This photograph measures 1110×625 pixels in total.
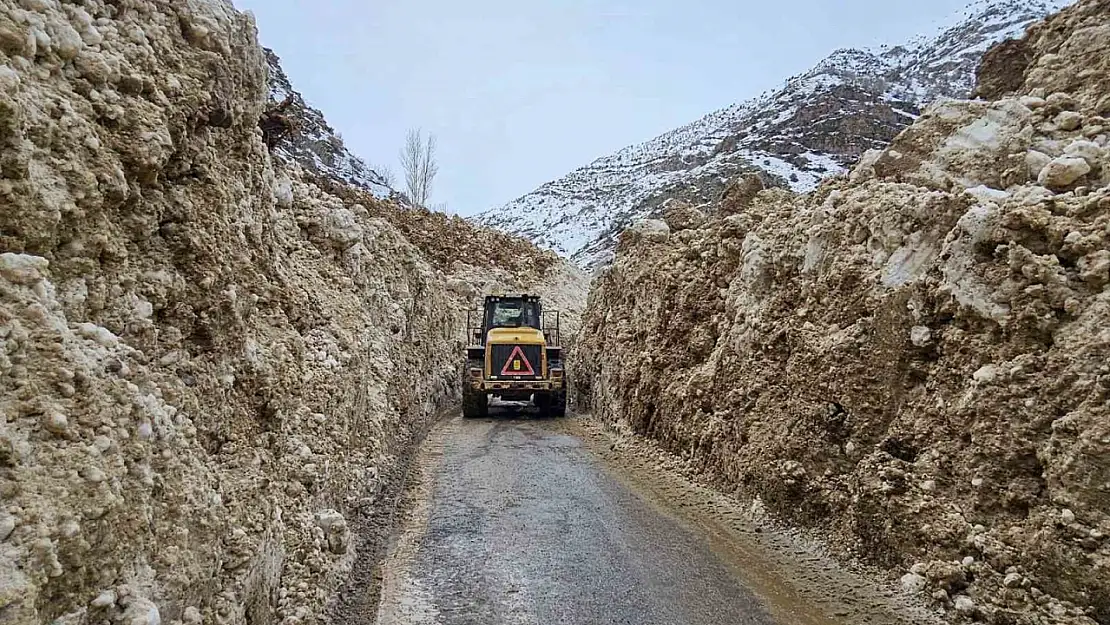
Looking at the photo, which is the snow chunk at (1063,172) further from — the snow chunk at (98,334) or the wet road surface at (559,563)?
the snow chunk at (98,334)

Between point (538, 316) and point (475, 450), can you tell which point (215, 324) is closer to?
point (475, 450)

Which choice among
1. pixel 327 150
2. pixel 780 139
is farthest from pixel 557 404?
pixel 780 139

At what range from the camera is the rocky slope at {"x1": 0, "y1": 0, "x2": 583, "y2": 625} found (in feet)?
8.80

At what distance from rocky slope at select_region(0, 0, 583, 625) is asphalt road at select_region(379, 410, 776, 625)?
85 centimetres

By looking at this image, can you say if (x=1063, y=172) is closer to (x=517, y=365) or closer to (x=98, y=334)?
(x=98, y=334)

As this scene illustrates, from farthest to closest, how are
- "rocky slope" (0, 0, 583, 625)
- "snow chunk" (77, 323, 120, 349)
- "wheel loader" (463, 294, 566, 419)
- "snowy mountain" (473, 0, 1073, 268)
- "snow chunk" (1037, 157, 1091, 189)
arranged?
"snowy mountain" (473, 0, 1073, 268)
"wheel loader" (463, 294, 566, 419)
"snow chunk" (1037, 157, 1091, 189)
"snow chunk" (77, 323, 120, 349)
"rocky slope" (0, 0, 583, 625)

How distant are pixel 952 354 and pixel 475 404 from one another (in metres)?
11.9

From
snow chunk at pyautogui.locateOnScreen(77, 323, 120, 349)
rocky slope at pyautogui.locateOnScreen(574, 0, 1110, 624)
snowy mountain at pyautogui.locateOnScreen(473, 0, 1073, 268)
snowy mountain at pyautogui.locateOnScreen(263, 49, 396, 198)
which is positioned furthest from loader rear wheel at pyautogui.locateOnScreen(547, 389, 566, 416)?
snowy mountain at pyautogui.locateOnScreen(473, 0, 1073, 268)

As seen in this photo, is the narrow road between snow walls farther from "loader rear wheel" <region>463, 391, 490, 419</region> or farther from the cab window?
the cab window

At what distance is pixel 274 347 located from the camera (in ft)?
18.8

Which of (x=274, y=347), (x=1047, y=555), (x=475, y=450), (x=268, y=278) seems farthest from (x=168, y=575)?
(x=475, y=450)

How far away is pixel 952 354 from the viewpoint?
18.0 feet

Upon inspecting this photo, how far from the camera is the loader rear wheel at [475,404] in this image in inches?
632

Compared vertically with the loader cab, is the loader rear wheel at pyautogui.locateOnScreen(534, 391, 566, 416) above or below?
below
